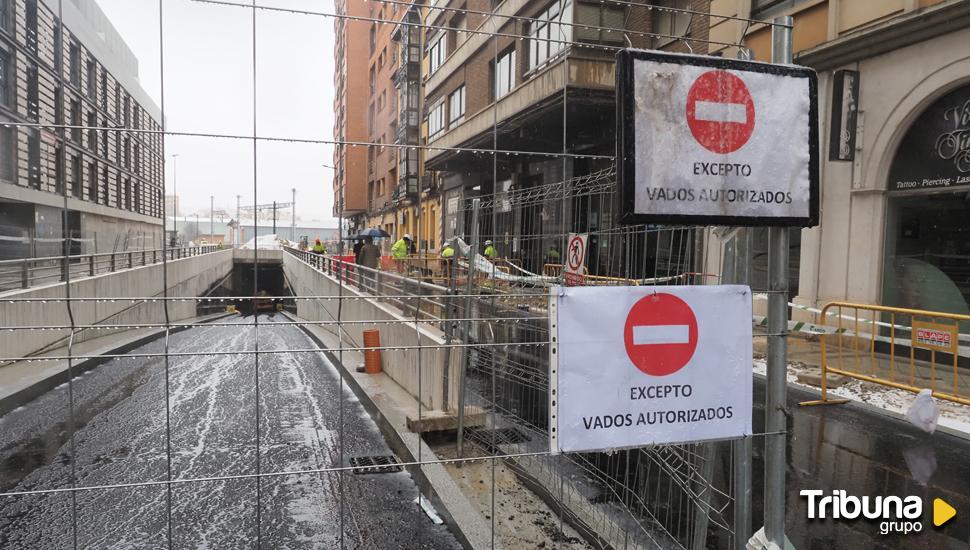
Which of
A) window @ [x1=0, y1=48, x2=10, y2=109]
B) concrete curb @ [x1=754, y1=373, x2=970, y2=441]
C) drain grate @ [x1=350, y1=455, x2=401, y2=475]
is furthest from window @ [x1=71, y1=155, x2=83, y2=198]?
concrete curb @ [x1=754, y1=373, x2=970, y2=441]

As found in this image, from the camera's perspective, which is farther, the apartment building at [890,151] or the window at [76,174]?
the apartment building at [890,151]

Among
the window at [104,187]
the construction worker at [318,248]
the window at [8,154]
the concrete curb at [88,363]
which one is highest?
the window at [8,154]

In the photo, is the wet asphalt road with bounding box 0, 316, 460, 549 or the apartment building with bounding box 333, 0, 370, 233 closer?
the apartment building with bounding box 333, 0, 370, 233

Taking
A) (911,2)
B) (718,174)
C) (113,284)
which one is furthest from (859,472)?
(911,2)

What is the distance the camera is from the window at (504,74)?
3.57 m

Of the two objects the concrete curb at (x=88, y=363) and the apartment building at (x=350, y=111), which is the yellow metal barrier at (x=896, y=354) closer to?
the apartment building at (x=350, y=111)

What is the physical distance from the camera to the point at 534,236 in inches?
167

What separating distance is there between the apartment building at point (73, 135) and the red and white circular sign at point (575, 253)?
225 centimetres

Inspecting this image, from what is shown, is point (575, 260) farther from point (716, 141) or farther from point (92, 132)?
point (92, 132)

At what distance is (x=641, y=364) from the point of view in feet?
9.04

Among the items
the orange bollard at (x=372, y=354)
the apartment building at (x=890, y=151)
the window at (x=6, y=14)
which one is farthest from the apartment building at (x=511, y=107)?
the apartment building at (x=890, y=151)

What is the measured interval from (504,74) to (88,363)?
132 inches

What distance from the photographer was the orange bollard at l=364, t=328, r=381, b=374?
637 cm

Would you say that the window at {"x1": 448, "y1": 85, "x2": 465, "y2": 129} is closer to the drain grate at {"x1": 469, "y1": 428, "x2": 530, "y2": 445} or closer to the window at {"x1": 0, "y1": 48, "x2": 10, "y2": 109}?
the window at {"x1": 0, "y1": 48, "x2": 10, "y2": 109}
